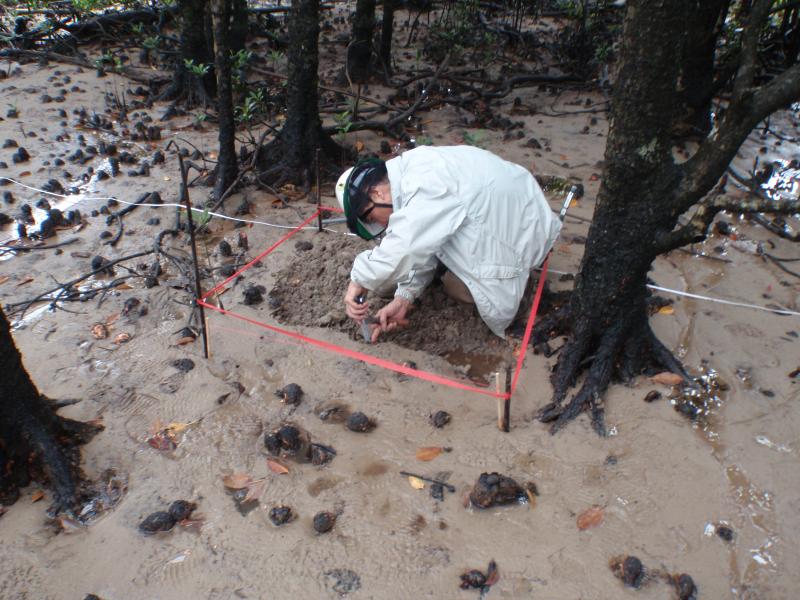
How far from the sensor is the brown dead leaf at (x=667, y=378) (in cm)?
296

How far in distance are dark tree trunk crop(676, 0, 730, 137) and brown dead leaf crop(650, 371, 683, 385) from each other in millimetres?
3551

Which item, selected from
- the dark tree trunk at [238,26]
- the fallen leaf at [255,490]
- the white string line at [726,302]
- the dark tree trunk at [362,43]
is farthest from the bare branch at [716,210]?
the dark tree trunk at [238,26]

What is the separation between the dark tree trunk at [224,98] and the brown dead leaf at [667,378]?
3691 mm

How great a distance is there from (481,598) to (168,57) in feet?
27.4

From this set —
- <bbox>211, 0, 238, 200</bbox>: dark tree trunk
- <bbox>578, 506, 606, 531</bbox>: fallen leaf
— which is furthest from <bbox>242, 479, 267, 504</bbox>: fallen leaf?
<bbox>211, 0, 238, 200</bbox>: dark tree trunk

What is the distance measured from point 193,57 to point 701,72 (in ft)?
19.1

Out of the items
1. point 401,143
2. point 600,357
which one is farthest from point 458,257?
point 401,143

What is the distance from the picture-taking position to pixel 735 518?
2.35 metres

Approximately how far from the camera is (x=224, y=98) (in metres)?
4.71

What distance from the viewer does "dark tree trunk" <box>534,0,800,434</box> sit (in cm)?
233

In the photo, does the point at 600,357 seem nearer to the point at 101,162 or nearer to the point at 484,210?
the point at 484,210

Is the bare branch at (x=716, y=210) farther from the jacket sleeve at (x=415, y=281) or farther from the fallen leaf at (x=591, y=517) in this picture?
the fallen leaf at (x=591, y=517)

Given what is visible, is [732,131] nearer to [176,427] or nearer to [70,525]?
[176,427]

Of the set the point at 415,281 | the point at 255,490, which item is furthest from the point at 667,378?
the point at 255,490
